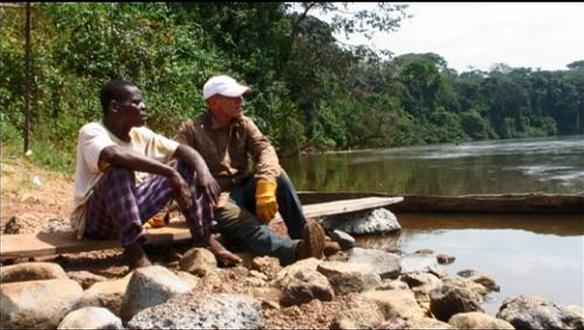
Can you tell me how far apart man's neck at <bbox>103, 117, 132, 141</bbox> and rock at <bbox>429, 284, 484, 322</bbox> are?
5.00ft

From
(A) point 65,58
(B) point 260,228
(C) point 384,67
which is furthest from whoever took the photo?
(C) point 384,67

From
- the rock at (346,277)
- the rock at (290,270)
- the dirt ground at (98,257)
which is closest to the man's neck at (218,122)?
the dirt ground at (98,257)

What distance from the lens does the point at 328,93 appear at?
19.0 m

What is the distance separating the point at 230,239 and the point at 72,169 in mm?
4835

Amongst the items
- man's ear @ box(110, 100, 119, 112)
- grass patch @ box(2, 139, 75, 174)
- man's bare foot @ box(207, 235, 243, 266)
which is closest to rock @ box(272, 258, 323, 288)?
man's bare foot @ box(207, 235, 243, 266)

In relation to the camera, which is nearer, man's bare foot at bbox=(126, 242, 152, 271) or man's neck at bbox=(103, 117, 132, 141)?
man's bare foot at bbox=(126, 242, 152, 271)

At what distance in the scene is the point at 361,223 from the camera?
539 centimetres

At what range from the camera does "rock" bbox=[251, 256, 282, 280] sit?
3.00 meters

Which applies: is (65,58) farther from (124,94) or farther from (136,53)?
(124,94)

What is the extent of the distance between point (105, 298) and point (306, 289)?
2.31 feet

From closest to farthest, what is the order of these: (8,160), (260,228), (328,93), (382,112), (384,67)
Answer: (260,228) < (8,160) < (328,93) < (384,67) < (382,112)

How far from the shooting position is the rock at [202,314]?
204 cm

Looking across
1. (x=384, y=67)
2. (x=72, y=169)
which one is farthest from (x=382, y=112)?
(x=72, y=169)

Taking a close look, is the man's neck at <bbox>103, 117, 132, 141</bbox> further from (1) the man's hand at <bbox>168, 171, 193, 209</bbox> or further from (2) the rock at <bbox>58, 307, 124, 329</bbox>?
(2) the rock at <bbox>58, 307, 124, 329</bbox>
